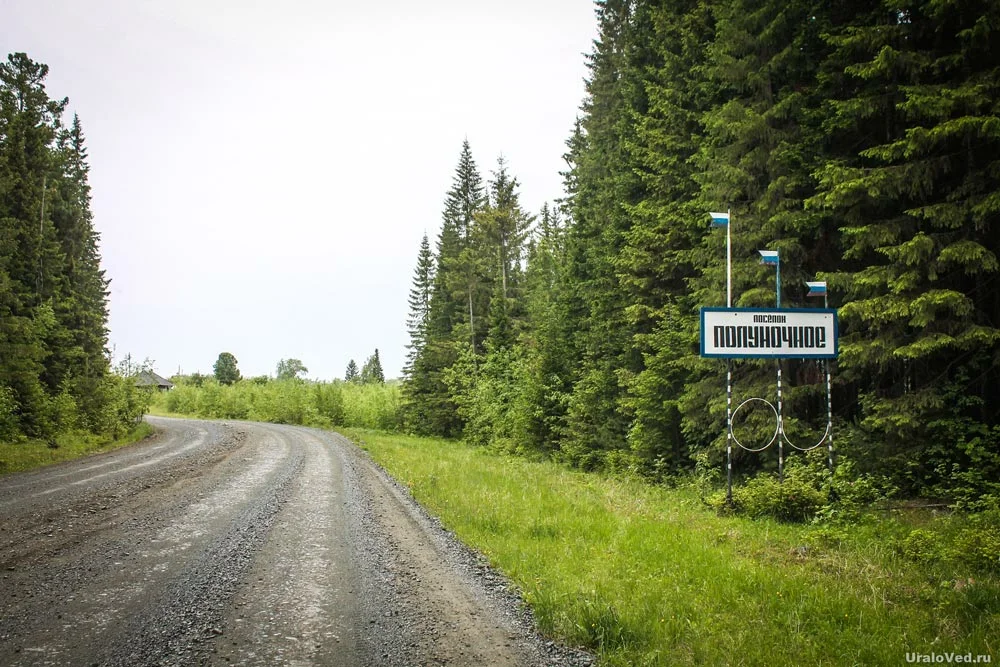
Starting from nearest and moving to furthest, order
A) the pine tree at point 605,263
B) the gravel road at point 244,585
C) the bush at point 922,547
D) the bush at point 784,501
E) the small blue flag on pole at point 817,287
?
the gravel road at point 244,585 → the bush at point 922,547 → the bush at point 784,501 → the small blue flag on pole at point 817,287 → the pine tree at point 605,263

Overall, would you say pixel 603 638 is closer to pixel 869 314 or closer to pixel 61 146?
pixel 869 314

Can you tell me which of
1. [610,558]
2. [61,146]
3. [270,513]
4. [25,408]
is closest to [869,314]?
[610,558]

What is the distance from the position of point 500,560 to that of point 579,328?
15.0 meters

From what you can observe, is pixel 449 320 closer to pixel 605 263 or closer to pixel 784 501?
pixel 605 263

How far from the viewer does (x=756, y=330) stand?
9641mm

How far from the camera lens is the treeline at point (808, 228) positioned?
824 cm

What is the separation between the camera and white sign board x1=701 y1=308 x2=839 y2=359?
9500 millimetres

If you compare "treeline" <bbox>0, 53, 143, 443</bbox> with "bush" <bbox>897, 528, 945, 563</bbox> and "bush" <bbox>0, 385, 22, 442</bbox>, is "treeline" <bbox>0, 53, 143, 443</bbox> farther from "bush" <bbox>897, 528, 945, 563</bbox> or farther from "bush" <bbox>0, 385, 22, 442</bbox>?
"bush" <bbox>897, 528, 945, 563</bbox>

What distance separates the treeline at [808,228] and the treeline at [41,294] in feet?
65.0

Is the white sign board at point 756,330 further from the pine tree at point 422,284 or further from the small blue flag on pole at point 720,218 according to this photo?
the pine tree at point 422,284

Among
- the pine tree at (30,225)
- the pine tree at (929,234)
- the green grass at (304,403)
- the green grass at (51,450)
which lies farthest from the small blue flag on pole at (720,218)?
the green grass at (304,403)
